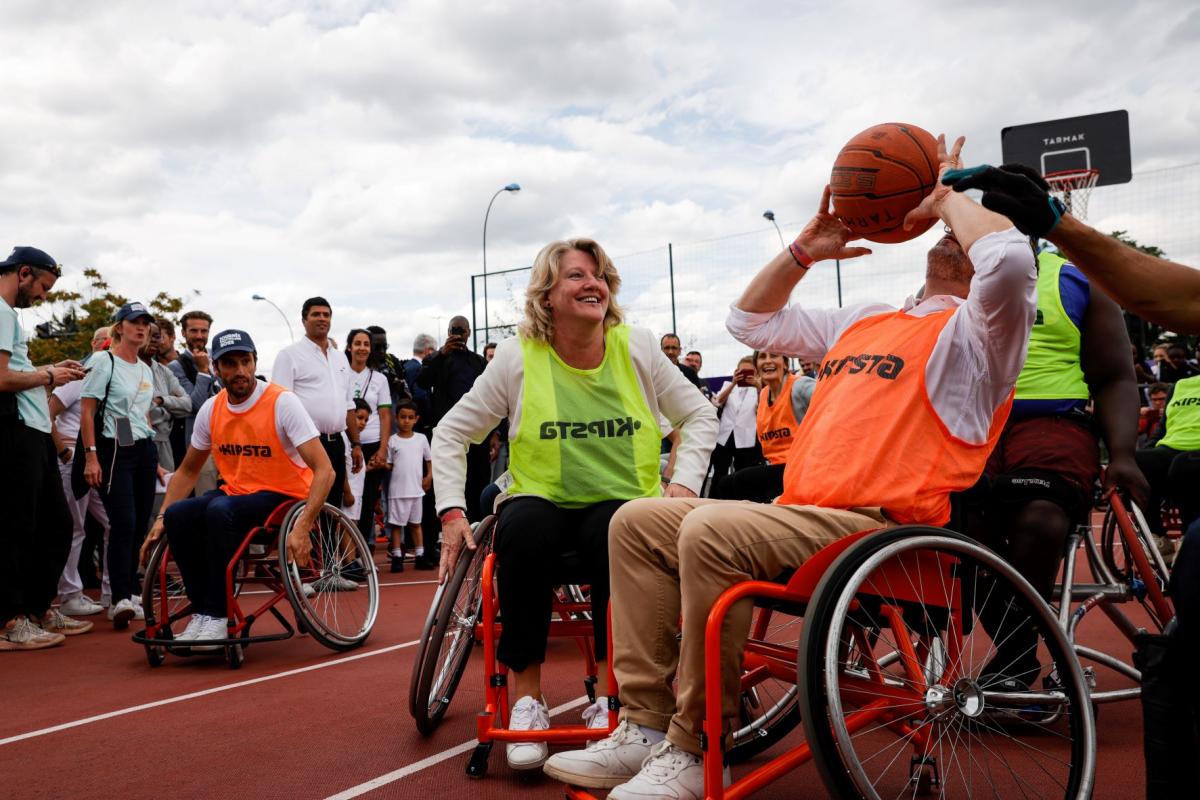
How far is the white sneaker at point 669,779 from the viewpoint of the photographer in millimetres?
2291

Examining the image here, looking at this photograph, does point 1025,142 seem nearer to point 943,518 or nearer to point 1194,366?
point 1194,366

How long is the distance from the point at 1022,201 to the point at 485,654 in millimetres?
1943

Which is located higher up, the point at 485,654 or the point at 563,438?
the point at 563,438

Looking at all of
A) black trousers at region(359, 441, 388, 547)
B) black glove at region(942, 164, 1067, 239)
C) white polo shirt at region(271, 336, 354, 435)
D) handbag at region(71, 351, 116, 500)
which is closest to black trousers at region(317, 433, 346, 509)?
white polo shirt at region(271, 336, 354, 435)

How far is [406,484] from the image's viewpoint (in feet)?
30.5

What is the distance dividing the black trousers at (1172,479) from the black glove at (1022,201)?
544cm

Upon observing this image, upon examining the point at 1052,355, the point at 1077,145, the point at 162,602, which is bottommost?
the point at 162,602

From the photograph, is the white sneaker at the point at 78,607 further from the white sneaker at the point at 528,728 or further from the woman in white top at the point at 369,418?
the white sneaker at the point at 528,728

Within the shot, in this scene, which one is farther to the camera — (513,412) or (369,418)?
(369,418)

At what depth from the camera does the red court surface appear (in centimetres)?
305

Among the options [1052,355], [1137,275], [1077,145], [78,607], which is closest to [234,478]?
[78,607]

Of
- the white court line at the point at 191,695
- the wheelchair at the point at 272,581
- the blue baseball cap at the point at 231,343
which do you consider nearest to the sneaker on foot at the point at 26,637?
the wheelchair at the point at 272,581

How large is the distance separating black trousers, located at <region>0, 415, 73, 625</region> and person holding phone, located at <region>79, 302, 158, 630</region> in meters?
0.49

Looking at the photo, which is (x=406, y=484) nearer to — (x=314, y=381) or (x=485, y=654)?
(x=314, y=381)
